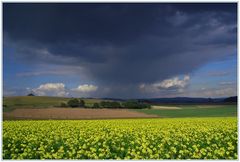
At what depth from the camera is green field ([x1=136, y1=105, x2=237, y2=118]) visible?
12.9 meters

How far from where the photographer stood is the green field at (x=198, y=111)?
12.9 m

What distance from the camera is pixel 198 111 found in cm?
1345

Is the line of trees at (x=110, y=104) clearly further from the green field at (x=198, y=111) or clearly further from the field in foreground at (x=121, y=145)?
the field in foreground at (x=121, y=145)

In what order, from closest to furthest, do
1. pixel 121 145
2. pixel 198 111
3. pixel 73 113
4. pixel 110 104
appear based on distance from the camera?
pixel 121 145
pixel 110 104
pixel 73 113
pixel 198 111

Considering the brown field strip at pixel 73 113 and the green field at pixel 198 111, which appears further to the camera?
the green field at pixel 198 111

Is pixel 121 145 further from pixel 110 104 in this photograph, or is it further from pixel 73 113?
pixel 73 113

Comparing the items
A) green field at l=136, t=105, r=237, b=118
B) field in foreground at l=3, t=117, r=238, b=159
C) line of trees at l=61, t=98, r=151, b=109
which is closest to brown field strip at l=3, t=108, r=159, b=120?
line of trees at l=61, t=98, r=151, b=109

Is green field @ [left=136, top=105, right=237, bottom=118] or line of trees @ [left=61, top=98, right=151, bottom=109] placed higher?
line of trees @ [left=61, top=98, right=151, bottom=109]

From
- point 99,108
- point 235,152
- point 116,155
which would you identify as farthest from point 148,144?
point 99,108

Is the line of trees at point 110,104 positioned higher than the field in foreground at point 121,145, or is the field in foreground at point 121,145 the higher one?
the line of trees at point 110,104

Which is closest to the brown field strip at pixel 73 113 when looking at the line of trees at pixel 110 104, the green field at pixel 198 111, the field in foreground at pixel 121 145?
the line of trees at pixel 110 104

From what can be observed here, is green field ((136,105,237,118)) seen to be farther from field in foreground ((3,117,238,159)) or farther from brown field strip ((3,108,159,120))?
field in foreground ((3,117,238,159))

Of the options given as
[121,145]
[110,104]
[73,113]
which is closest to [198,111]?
[110,104]

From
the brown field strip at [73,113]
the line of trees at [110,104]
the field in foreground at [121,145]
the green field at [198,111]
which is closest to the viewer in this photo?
the field in foreground at [121,145]
